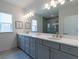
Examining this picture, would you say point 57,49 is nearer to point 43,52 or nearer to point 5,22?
point 43,52

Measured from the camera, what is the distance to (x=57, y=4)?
295cm

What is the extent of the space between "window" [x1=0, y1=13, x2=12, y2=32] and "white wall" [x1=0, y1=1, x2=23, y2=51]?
Result: 0.24 meters

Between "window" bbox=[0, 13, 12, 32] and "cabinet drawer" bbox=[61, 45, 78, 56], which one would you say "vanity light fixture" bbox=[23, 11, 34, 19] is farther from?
"cabinet drawer" bbox=[61, 45, 78, 56]

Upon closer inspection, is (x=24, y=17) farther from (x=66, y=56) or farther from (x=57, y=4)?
(x=66, y=56)

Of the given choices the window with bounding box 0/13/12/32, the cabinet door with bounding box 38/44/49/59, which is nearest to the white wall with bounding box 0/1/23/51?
the window with bounding box 0/13/12/32

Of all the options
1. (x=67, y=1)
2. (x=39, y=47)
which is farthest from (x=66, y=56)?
(x=67, y=1)

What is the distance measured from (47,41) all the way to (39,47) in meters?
0.52

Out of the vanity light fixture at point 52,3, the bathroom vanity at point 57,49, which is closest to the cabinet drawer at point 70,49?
the bathroom vanity at point 57,49

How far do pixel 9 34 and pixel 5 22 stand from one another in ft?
2.43

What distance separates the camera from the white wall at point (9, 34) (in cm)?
456

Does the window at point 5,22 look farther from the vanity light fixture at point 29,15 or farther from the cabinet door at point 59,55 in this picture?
the cabinet door at point 59,55

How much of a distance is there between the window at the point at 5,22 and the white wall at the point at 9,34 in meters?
0.24

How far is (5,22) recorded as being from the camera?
481 centimetres

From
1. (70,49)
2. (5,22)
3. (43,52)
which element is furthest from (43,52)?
(5,22)
